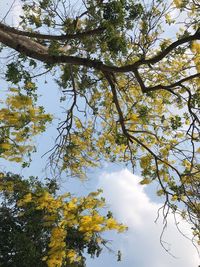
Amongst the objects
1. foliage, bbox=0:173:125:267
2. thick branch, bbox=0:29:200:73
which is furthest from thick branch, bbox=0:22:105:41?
foliage, bbox=0:173:125:267

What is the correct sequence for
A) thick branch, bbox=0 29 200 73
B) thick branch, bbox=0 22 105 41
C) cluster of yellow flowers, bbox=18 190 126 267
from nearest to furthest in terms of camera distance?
thick branch, bbox=0 29 200 73 < thick branch, bbox=0 22 105 41 < cluster of yellow flowers, bbox=18 190 126 267

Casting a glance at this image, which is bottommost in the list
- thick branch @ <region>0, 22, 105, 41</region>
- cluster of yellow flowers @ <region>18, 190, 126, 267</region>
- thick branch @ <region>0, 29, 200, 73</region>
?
cluster of yellow flowers @ <region>18, 190, 126, 267</region>

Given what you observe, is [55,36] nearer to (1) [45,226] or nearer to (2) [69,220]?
(2) [69,220]

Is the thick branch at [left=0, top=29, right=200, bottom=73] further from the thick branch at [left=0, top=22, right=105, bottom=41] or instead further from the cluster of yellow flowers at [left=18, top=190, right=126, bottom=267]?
the cluster of yellow flowers at [left=18, top=190, right=126, bottom=267]

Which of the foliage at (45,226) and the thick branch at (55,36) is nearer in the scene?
the thick branch at (55,36)

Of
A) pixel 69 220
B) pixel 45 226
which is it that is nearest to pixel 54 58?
pixel 69 220

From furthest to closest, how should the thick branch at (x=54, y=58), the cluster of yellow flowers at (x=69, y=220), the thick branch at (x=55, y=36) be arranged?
the cluster of yellow flowers at (x=69, y=220), the thick branch at (x=55, y=36), the thick branch at (x=54, y=58)

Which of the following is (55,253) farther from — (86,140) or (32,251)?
(32,251)

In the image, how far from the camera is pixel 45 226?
391 inches

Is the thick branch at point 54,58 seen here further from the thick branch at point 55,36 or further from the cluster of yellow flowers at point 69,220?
the cluster of yellow flowers at point 69,220

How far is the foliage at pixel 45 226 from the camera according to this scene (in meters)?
7.91

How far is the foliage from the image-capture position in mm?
7914

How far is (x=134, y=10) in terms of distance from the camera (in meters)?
6.20

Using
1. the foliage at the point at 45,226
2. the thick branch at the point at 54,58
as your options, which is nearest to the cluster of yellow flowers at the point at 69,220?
the foliage at the point at 45,226
